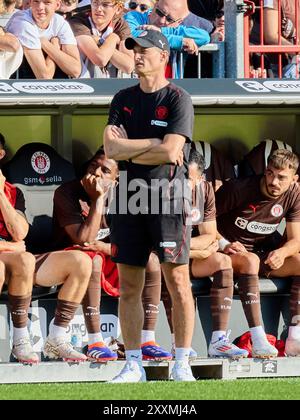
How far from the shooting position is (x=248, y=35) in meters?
11.6

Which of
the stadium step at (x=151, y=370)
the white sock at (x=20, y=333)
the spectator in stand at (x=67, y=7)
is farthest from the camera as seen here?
the spectator in stand at (x=67, y=7)

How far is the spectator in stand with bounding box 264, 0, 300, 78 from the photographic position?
11.8 m

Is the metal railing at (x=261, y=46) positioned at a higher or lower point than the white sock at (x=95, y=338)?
higher

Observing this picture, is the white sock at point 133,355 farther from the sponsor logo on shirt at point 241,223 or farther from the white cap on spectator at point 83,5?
the white cap on spectator at point 83,5

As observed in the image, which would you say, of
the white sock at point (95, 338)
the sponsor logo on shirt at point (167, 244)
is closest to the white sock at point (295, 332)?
the white sock at point (95, 338)

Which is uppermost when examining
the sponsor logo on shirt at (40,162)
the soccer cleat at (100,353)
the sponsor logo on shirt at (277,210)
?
the sponsor logo on shirt at (40,162)

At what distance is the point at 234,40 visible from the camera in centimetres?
1148

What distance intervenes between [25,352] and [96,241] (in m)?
1.06

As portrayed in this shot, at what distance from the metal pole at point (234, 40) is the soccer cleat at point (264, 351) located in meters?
2.84

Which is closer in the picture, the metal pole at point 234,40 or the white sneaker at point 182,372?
the white sneaker at point 182,372

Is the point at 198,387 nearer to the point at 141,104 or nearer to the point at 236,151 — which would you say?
the point at 141,104

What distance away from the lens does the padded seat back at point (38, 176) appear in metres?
10.3

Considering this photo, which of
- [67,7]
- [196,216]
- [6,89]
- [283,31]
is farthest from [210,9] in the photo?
[6,89]

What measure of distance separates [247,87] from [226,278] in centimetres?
149
